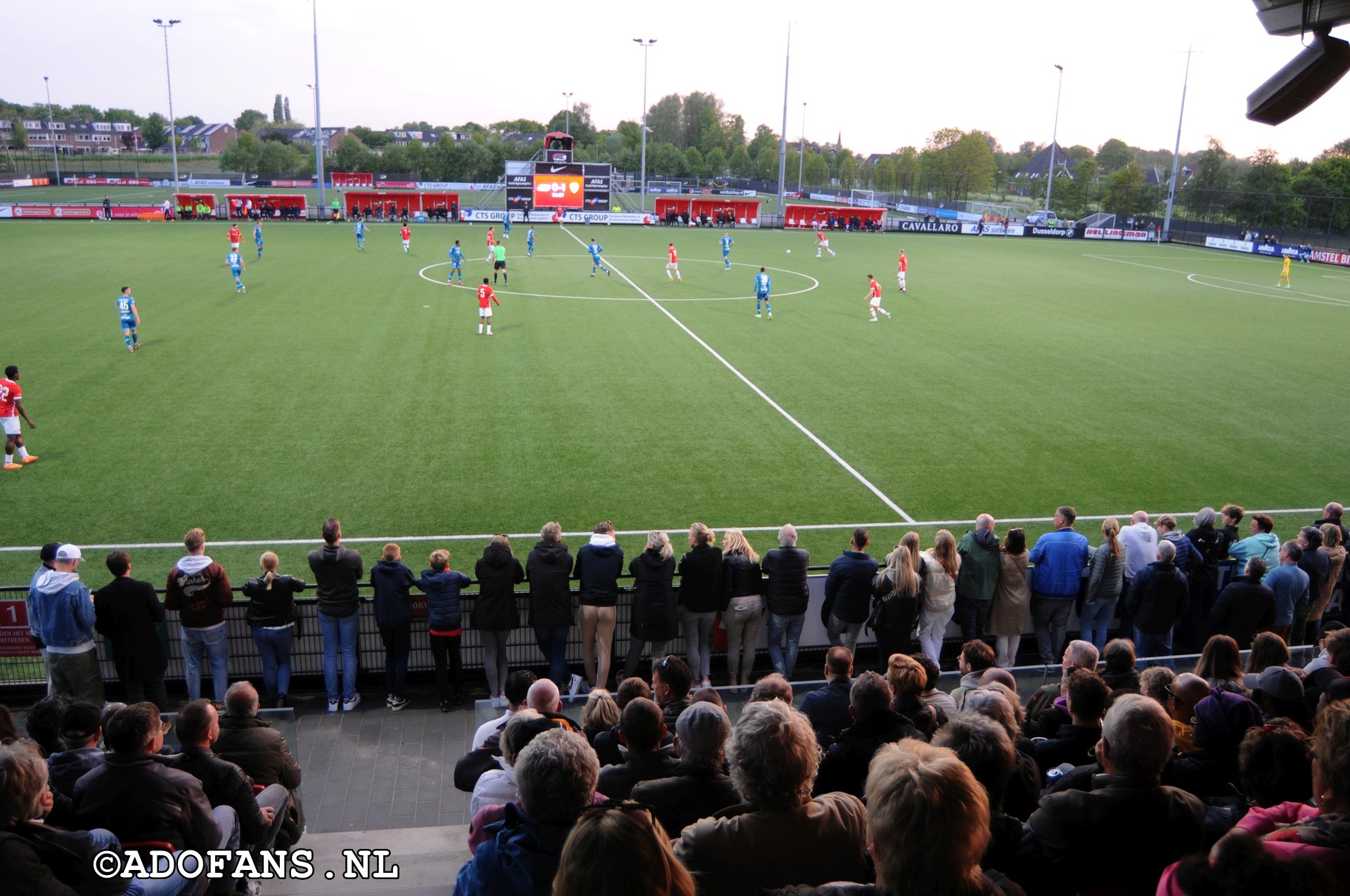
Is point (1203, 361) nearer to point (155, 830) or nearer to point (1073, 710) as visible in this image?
point (1073, 710)

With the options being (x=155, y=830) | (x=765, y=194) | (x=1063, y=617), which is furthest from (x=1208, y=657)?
(x=765, y=194)

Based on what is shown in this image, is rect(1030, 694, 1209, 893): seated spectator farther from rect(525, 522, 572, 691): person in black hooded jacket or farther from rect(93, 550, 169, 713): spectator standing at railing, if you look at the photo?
rect(93, 550, 169, 713): spectator standing at railing

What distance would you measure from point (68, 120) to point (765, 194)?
134 meters

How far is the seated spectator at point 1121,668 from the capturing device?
6340 millimetres

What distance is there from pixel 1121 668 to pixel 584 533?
8.04 metres

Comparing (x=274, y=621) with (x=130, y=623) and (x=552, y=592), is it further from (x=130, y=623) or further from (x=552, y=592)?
(x=552, y=592)

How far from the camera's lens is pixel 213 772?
468 cm

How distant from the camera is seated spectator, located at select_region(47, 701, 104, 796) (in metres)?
4.80

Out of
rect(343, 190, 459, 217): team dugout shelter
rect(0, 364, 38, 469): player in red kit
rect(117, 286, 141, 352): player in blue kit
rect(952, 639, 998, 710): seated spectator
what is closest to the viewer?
rect(952, 639, 998, 710): seated spectator

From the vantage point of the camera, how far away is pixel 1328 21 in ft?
31.1

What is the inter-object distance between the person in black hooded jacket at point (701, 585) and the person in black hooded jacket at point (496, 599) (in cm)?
166

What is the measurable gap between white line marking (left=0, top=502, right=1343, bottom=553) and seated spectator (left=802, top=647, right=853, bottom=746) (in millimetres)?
6012

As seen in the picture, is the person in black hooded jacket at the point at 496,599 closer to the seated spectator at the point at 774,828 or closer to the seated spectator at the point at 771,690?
the seated spectator at the point at 771,690

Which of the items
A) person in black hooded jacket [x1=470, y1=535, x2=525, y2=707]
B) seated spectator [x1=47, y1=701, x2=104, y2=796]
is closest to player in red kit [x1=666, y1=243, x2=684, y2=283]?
person in black hooded jacket [x1=470, y1=535, x2=525, y2=707]
